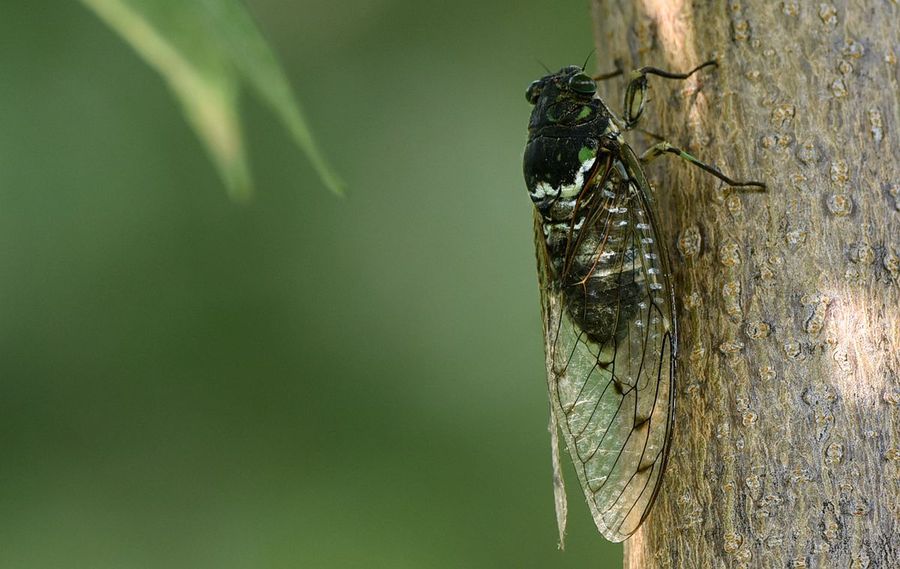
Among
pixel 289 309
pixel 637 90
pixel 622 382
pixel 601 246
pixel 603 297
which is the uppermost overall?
pixel 289 309

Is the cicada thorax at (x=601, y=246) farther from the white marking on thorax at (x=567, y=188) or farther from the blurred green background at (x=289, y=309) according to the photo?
the blurred green background at (x=289, y=309)

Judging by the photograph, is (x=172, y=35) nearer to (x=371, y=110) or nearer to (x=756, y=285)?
(x=756, y=285)

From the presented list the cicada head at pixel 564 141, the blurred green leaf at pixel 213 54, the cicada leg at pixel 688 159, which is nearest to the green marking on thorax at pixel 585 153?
the cicada head at pixel 564 141

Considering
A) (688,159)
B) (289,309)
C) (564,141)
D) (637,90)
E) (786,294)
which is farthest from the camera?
(289,309)


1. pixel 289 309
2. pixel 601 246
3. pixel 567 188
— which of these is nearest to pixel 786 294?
pixel 601 246

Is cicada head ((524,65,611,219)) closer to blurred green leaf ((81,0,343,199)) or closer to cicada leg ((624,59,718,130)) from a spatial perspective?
cicada leg ((624,59,718,130))

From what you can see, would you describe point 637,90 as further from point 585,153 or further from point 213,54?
point 213,54

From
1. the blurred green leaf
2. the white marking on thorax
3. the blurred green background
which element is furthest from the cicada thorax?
the blurred green background

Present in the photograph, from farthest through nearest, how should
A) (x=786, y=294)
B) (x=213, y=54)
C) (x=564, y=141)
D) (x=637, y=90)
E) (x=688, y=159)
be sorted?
(x=564, y=141) < (x=637, y=90) < (x=688, y=159) < (x=786, y=294) < (x=213, y=54)
